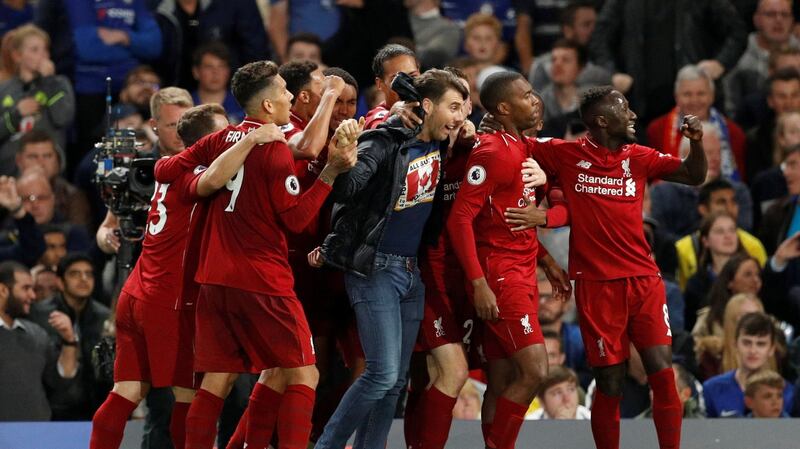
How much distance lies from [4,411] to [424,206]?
363 cm

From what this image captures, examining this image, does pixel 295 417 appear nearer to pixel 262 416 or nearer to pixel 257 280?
pixel 262 416

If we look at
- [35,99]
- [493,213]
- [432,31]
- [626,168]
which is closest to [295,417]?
[493,213]

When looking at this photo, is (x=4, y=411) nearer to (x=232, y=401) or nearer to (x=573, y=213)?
(x=232, y=401)

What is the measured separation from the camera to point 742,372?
33.4ft

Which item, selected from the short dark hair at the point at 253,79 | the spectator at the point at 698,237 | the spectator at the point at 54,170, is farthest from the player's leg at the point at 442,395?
the spectator at the point at 54,170

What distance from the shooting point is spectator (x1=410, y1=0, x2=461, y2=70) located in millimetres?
13031

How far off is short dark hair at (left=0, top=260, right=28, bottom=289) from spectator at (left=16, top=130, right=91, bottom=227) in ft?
4.53

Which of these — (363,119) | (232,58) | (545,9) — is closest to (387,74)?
(363,119)

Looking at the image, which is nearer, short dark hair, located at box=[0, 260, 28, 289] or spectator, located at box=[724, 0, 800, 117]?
short dark hair, located at box=[0, 260, 28, 289]

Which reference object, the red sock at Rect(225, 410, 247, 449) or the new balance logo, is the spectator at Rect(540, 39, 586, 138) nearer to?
the new balance logo

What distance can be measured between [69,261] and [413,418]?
3.66 metres

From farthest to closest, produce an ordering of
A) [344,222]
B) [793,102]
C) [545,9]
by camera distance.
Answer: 1. [545,9]
2. [793,102]
3. [344,222]

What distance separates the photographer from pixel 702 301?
11344 millimetres

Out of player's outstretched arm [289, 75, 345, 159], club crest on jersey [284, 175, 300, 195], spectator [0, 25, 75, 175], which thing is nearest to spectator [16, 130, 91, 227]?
spectator [0, 25, 75, 175]
